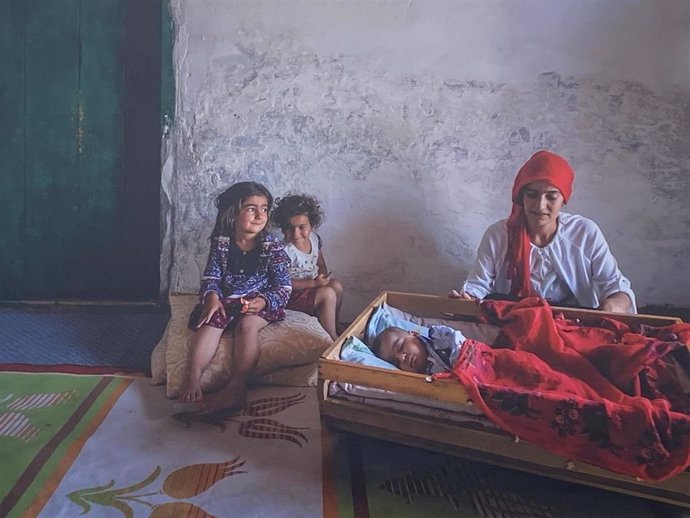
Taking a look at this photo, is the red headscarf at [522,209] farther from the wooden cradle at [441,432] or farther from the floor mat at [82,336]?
the floor mat at [82,336]

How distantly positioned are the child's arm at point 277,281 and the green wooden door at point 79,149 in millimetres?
830

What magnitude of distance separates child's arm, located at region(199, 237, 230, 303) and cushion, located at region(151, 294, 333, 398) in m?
0.16

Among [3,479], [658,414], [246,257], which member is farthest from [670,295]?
[3,479]

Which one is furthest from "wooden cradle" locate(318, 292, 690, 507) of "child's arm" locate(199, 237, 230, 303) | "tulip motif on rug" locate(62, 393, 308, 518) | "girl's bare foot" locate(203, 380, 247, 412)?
"child's arm" locate(199, 237, 230, 303)

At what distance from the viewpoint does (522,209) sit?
2.25 metres

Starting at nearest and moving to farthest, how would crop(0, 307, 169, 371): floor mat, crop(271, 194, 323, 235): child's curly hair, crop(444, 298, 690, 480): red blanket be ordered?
crop(444, 298, 690, 480): red blanket
crop(0, 307, 169, 371): floor mat
crop(271, 194, 323, 235): child's curly hair

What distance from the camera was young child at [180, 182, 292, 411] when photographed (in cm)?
214

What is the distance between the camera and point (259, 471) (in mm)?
1646

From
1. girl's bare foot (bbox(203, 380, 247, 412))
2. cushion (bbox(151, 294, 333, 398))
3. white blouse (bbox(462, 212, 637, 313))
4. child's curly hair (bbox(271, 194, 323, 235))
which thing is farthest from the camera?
child's curly hair (bbox(271, 194, 323, 235))

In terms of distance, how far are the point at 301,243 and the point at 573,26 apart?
1453 millimetres

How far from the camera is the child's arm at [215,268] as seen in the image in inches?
89.4

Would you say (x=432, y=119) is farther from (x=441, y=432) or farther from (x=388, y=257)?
(x=441, y=432)

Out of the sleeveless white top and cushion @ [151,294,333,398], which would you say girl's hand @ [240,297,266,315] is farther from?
the sleeveless white top

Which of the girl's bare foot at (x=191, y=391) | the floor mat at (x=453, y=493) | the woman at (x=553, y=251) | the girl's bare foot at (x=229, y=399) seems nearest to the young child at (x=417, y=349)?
the floor mat at (x=453, y=493)
